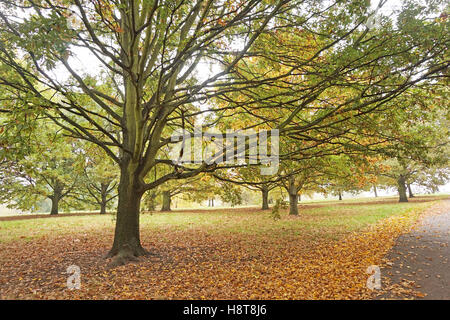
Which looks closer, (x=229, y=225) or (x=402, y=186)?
(x=229, y=225)

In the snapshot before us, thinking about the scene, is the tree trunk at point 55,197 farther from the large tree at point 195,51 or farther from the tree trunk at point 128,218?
the tree trunk at point 128,218

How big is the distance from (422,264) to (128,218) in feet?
25.9

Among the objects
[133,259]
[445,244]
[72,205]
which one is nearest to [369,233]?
[445,244]

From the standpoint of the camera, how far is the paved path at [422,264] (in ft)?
15.7

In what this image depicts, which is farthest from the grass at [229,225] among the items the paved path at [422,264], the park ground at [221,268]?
the paved path at [422,264]

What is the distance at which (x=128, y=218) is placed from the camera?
721 cm

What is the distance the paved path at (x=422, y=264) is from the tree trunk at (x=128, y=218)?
6216 mm

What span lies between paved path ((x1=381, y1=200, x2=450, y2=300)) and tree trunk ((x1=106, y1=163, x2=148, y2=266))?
6216mm

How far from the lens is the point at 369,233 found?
1011 cm

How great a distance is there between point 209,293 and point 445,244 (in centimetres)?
782

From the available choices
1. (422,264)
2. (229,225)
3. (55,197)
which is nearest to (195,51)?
(422,264)

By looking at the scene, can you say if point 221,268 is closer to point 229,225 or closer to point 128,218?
point 128,218
